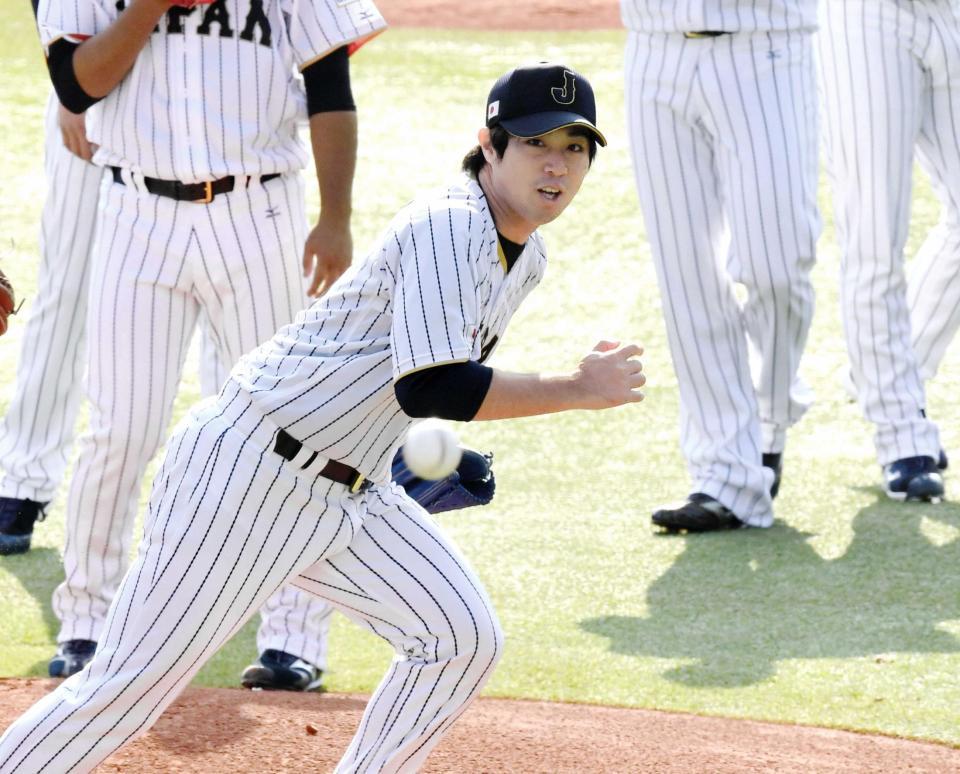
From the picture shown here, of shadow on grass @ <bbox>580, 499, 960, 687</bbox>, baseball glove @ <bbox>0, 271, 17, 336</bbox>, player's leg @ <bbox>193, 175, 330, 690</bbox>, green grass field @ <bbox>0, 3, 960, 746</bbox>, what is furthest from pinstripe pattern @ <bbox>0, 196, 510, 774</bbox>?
shadow on grass @ <bbox>580, 499, 960, 687</bbox>

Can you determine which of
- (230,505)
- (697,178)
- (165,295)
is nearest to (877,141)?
(697,178)

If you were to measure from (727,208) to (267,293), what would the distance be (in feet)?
5.70

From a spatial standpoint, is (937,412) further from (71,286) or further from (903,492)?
(71,286)

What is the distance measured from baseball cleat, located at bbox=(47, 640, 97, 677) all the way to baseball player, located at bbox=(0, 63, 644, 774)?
1.23 m

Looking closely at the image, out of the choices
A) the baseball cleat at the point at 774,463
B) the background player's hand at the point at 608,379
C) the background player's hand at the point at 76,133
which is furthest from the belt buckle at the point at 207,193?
the baseball cleat at the point at 774,463

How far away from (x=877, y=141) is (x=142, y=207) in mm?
2517

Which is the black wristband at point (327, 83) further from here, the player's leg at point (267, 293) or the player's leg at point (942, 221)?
the player's leg at point (942, 221)

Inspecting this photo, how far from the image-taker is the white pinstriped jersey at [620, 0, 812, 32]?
497cm

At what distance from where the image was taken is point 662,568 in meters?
4.96

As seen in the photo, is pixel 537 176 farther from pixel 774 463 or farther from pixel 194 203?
pixel 774 463

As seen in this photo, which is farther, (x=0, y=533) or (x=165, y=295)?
(x=0, y=533)

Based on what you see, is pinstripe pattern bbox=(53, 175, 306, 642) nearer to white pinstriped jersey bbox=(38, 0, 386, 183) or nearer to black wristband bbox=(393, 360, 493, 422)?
white pinstriped jersey bbox=(38, 0, 386, 183)

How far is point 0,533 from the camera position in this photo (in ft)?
16.7

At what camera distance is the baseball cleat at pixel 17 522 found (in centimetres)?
507
